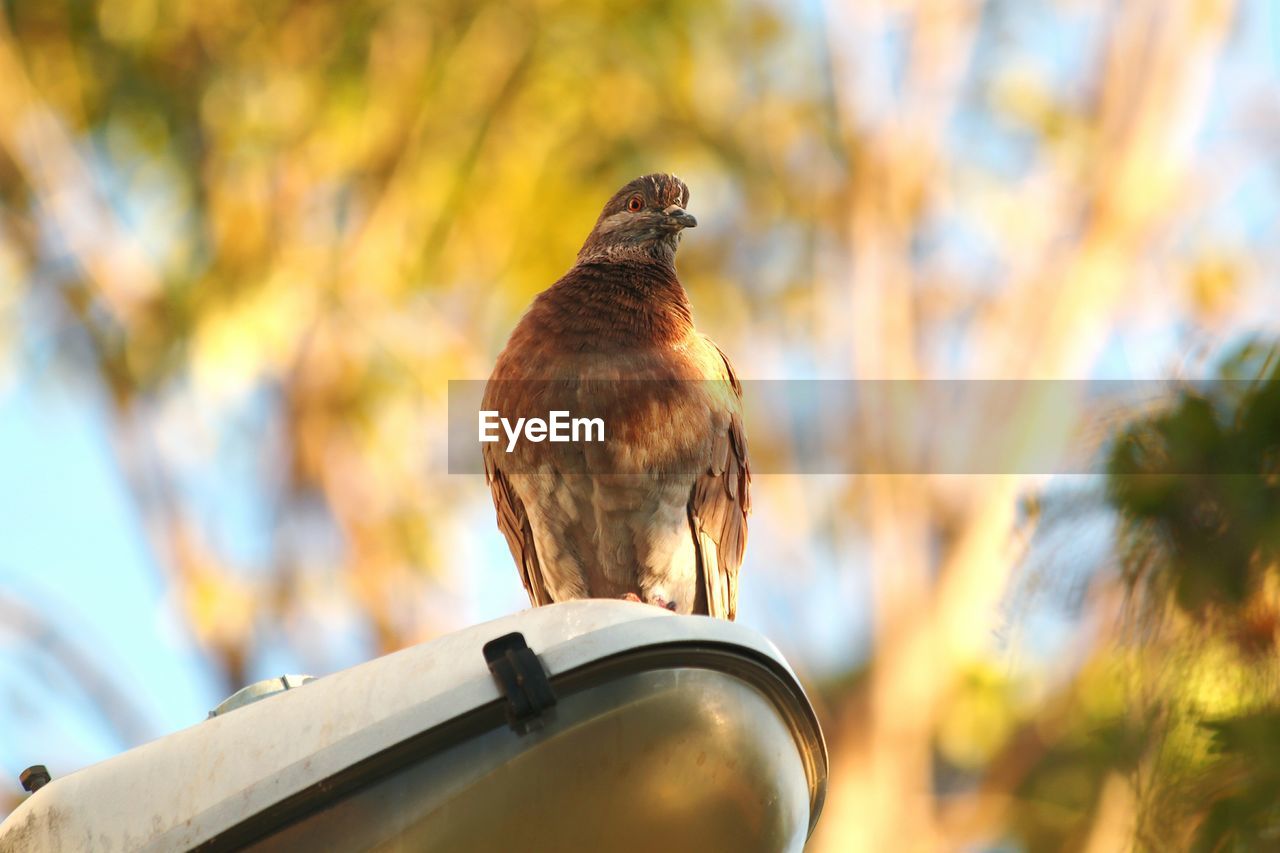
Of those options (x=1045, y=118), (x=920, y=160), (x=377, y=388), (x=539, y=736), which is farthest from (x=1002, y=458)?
(x=539, y=736)

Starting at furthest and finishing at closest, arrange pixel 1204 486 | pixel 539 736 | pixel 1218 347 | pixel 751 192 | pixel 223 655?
pixel 751 192 → pixel 223 655 → pixel 1218 347 → pixel 1204 486 → pixel 539 736

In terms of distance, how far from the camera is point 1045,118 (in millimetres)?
14328

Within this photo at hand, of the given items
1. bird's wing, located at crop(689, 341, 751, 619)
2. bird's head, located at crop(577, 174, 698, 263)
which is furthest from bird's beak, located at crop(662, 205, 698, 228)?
bird's wing, located at crop(689, 341, 751, 619)

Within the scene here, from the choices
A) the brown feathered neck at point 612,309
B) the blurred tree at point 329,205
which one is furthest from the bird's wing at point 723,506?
the blurred tree at point 329,205

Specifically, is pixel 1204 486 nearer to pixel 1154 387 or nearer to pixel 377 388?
pixel 1154 387

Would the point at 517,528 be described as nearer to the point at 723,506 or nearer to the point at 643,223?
the point at 723,506

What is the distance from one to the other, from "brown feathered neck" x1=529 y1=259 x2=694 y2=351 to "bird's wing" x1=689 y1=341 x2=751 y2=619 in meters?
0.24

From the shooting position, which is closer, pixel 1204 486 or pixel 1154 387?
pixel 1204 486

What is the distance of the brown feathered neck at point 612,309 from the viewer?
443 cm

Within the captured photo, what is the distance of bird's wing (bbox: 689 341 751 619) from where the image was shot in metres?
4.56

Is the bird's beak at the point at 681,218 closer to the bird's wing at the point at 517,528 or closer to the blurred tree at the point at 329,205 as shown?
the bird's wing at the point at 517,528

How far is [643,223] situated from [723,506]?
3.73 feet

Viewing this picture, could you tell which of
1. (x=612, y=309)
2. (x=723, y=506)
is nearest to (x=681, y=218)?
(x=612, y=309)

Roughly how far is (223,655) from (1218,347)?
8365 millimetres
